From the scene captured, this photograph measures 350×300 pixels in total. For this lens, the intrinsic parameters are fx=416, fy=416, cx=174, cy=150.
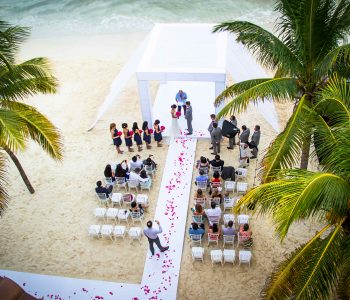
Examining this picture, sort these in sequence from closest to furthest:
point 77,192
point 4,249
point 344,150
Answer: point 344,150
point 4,249
point 77,192

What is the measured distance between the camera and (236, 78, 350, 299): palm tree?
6.20 metres

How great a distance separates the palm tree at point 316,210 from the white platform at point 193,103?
810cm

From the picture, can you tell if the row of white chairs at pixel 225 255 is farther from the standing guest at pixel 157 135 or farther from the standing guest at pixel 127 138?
the standing guest at pixel 127 138

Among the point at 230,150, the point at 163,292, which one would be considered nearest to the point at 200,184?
the point at 230,150

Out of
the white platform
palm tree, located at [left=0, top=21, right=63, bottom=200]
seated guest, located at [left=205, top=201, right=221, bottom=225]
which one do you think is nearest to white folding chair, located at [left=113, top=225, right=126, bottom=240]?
seated guest, located at [left=205, top=201, right=221, bottom=225]

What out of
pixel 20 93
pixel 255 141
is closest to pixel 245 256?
pixel 255 141

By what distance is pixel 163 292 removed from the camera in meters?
10.2

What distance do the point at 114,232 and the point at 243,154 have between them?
477 centimetres

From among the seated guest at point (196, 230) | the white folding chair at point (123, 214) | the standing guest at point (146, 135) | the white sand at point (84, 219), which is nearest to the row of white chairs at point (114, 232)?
the white sand at point (84, 219)

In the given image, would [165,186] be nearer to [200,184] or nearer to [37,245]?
[200,184]

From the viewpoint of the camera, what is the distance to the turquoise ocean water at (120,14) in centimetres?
2728

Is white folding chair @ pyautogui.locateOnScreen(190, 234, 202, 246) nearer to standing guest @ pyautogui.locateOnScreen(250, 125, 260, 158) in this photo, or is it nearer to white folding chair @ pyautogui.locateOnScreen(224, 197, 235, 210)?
white folding chair @ pyautogui.locateOnScreen(224, 197, 235, 210)

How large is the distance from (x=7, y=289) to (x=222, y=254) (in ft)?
16.6

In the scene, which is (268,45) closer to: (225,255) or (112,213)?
(225,255)
